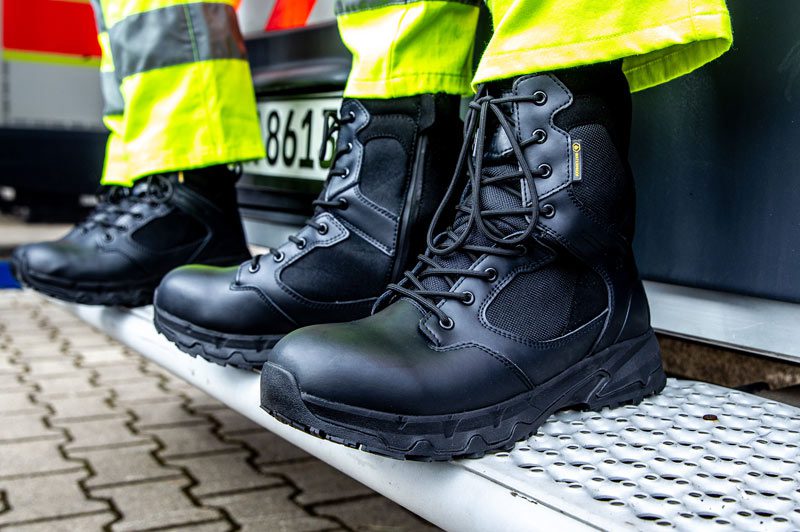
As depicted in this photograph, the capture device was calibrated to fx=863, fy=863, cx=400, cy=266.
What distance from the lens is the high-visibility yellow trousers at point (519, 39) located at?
91 centimetres

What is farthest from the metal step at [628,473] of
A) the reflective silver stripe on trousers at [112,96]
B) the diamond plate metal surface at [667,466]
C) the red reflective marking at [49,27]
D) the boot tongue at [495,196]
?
the red reflective marking at [49,27]

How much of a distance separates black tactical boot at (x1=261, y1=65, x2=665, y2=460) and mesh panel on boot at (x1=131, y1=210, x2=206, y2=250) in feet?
2.62

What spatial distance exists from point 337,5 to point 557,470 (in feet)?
2.53

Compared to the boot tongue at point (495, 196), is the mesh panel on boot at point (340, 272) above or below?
below

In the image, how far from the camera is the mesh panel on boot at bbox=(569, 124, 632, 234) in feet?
3.26

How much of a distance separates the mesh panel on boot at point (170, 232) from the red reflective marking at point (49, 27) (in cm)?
330

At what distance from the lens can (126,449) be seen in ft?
7.23

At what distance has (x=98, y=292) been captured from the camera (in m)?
1.69

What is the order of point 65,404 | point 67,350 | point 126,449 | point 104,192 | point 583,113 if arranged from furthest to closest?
point 67,350 < point 65,404 < point 126,449 < point 104,192 < point 583,113

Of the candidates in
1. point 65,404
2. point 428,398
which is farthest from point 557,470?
point 65,404

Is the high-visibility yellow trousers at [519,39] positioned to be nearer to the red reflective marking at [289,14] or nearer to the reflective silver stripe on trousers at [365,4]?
the reflective silver stripe on trousers at [365,4]

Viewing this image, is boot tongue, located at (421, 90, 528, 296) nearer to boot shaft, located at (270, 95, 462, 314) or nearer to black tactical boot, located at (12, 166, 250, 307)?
boot shaft, located at (270, 95, 462, 314)

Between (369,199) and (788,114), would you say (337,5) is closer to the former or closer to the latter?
(369,199)

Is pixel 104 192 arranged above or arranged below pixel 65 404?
above
